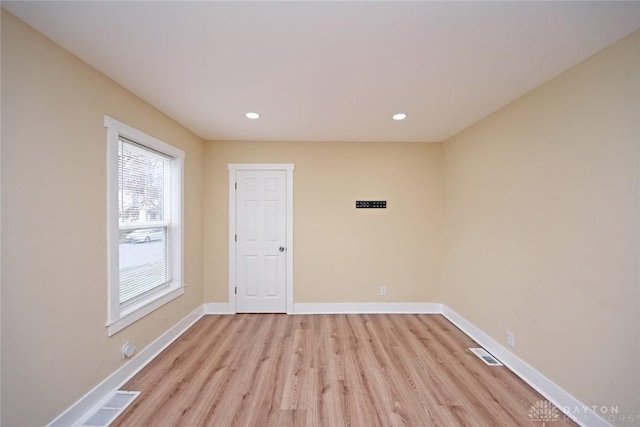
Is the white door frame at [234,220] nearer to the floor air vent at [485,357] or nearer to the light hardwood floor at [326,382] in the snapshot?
the light hardwood floor at [326,382]

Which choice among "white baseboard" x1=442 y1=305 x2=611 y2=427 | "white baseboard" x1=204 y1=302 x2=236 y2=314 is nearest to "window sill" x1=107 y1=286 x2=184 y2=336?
"white baseboard" x1=204 y1=302 x2=236 y2=314

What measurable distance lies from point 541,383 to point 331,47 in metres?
2.99

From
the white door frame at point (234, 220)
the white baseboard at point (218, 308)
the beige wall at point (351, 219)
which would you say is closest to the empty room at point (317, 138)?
the white baseboard at point (218, 308)

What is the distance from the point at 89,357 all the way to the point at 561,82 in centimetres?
403

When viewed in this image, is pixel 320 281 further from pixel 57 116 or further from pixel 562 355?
pixel 57 116

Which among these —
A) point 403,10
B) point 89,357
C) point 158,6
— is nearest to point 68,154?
point 158,6

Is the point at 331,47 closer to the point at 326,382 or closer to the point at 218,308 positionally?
the point at 326,382

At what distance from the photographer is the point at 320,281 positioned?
147 inches

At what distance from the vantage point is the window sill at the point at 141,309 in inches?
81.7

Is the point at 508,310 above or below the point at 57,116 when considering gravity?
below

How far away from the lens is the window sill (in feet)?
6.81

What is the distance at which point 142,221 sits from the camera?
8.43 feet

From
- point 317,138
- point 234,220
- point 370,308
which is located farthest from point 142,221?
point 370,308

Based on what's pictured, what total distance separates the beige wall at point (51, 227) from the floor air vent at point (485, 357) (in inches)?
131
